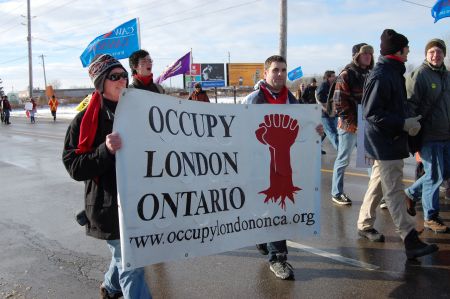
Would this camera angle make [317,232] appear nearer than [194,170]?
No

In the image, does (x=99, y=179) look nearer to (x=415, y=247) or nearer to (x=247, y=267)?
(x=247, y=267)

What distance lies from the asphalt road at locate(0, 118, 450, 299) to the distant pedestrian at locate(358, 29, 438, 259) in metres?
0.35

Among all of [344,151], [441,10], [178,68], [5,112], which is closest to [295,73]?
[178,68]

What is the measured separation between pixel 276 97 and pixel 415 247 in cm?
187

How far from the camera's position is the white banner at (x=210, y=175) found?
288 cm

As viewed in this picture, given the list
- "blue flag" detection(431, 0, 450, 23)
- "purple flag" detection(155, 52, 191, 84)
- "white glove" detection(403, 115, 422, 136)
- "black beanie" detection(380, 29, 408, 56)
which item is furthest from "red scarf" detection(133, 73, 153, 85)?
"blue flag" detection(431, 0, 450, 23)

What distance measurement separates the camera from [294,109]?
3869 millimetres

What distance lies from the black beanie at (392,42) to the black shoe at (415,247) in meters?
1.68

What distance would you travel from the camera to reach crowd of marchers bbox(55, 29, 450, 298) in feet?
9.42

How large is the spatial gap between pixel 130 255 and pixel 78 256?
6.72ft

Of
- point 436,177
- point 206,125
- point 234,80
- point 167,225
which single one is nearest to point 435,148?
point 436,177

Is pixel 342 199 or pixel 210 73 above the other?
pixel 210 73

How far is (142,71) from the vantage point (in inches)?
200

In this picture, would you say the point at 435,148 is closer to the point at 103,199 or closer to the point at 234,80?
the point at 103,199
